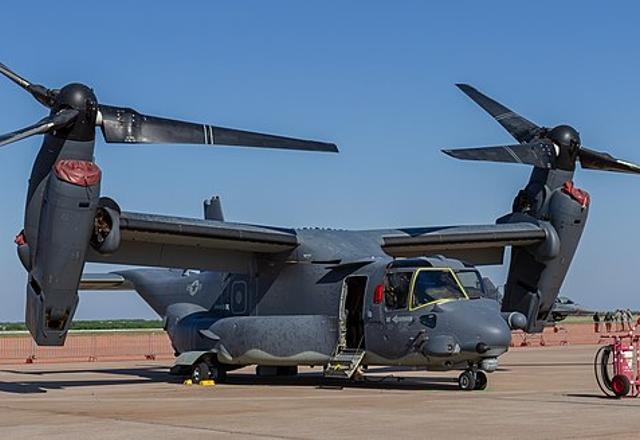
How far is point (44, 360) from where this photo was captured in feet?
117

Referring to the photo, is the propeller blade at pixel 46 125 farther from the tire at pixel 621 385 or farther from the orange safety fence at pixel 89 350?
the orange safety fence at pixel 89 350

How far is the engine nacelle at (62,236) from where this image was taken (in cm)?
1662

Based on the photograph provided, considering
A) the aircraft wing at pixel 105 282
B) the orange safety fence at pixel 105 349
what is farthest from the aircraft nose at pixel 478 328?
the orange safety fence at pixel 105 349

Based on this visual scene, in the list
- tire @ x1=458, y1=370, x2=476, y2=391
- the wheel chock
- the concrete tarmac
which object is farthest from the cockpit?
the wheel chock

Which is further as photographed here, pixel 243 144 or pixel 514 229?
pixel 514 229

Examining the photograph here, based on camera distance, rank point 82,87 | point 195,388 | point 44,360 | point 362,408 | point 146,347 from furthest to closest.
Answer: point 146,347, point 44,360, point 195,388, point 82,87, point 362,408

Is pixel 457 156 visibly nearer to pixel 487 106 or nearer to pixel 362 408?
pixel 487 106

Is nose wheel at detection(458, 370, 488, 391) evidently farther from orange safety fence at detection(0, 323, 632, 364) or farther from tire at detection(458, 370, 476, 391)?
orange safety fence at detection(0, 323, 632, 364)

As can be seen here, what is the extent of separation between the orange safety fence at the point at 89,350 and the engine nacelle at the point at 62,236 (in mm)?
16874

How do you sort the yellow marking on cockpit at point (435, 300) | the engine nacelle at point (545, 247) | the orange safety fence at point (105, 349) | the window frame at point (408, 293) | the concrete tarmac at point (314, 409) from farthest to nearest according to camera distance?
1. the orange safety fence at point (105, 349)
2. the engine nacelle at point (545, 247)
3. the window frame at point (408, 293)
4. the yellow marking on cockpit at point (435, 300)
5. the concrete tarmac at point (314, 409)

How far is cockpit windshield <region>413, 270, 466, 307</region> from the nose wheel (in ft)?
4.64

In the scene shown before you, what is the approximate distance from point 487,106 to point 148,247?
8.98 meters

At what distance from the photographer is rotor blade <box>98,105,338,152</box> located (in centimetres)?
1739

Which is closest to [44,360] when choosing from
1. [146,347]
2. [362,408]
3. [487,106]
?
[146,347]
